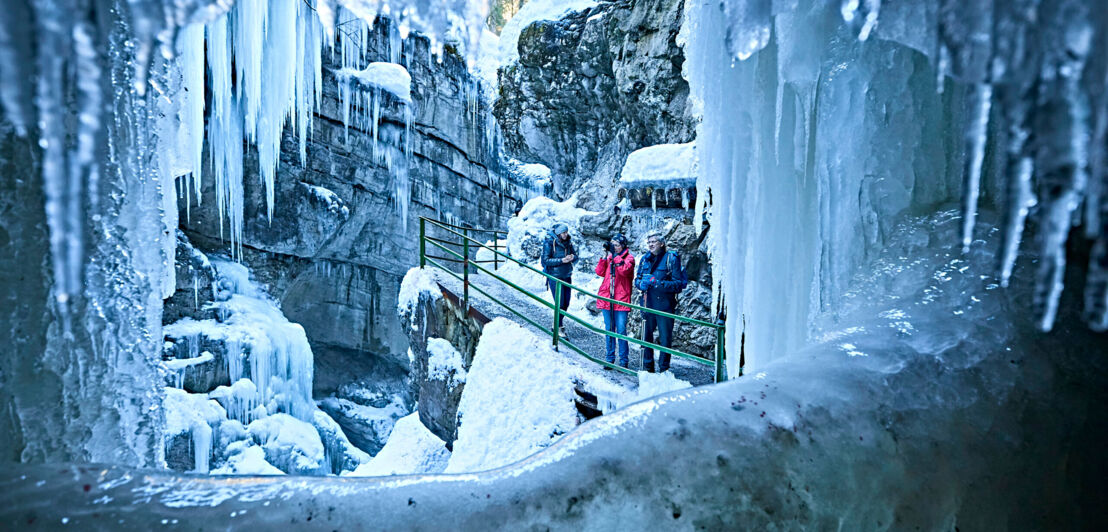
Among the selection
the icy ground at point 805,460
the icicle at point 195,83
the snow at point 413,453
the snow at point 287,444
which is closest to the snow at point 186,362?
the snow at point 287,444

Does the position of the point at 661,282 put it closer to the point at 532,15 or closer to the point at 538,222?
the point at 538,222

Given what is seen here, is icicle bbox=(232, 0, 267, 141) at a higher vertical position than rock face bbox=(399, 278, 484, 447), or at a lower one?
higher

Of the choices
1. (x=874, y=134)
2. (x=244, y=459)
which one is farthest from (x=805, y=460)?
(x=244, y=459)

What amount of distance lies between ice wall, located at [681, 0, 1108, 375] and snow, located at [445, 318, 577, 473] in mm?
1681

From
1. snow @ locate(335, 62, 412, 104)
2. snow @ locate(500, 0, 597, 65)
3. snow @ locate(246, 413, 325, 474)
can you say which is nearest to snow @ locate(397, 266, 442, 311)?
snow @ locate(246, 413, 325, 474)

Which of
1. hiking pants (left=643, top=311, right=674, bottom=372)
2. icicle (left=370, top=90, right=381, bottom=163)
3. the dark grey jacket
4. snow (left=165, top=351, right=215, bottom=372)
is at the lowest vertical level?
snow (left=165, top=351, right=215, bottom=372)

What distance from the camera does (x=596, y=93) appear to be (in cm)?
1662

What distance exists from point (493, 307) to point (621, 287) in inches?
69.9

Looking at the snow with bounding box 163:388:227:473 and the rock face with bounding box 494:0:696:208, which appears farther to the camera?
the rock face with bounding box 494:0:696:208

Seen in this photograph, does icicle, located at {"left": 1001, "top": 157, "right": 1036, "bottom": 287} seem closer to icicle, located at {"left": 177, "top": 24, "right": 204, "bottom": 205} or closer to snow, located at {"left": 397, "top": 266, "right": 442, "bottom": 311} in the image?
icicle, located at {"left": 177, "top": 24, "right": 204, "bottom": 205}

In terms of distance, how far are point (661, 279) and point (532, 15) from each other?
14700 mm

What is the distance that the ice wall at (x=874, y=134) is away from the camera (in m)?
0.78

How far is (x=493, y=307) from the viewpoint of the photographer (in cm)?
657

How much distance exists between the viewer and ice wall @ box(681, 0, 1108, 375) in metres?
0.78
